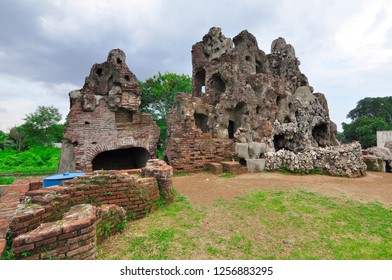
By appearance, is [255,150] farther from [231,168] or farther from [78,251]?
[78,251]

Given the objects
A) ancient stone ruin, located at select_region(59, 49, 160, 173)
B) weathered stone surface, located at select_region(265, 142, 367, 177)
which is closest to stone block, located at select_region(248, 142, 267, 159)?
weathered stone surface, located at select_region(265, 142, 367, 177)

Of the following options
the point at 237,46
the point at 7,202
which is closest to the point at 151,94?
the point at 237,46

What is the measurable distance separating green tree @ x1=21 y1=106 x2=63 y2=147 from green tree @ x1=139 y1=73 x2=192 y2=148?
15.9 meters

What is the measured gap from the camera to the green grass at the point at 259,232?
2781mm

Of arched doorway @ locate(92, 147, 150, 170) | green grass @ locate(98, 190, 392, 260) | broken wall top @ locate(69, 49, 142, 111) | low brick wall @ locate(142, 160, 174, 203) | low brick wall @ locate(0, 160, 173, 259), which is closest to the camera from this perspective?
low brick wall @ locate(0, 160, 173, 259)

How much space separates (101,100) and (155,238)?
7.63 m

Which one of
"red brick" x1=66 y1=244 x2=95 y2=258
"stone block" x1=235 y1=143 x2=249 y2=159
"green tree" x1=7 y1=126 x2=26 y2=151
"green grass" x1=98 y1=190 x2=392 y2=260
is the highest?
"green tree" x1=7 y1=126 x2=26 y2=151

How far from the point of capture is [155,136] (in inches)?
377

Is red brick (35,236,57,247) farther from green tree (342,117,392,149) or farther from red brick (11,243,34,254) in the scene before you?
green tree (342,117,392,149)

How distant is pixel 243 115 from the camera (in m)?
12.0

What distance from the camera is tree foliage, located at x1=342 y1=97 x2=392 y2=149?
1284 inches

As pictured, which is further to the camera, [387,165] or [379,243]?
[387,165]

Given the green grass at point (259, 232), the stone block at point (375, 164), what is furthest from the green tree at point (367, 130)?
the green grass at point (259, 232)

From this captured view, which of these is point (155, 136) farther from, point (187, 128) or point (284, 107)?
point (284, 107)
